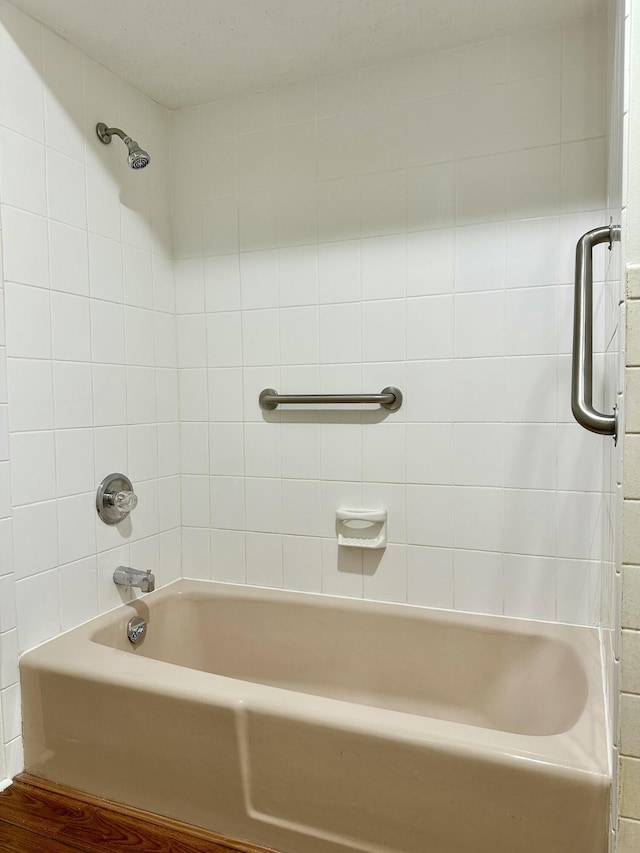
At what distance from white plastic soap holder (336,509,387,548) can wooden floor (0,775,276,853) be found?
35.2 inches

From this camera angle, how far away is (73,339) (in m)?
1.80

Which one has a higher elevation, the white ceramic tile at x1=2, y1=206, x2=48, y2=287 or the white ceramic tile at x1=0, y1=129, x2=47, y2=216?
the white ceramic tile at x1=0, y1=129, x2=47, y2=216

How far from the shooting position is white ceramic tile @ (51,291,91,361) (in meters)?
1.74

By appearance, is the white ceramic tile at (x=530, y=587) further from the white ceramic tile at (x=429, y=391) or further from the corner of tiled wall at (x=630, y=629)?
the corner of tiled wall at (x=630, y=629)

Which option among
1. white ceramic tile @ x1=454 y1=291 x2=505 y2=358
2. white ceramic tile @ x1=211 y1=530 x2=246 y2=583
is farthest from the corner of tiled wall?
white ceramic tile @ x1=211 y1=530 x2=246 y2=583

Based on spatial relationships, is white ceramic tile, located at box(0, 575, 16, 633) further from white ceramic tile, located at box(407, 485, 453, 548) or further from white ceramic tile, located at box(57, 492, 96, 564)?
white ceramic tile, located at box(407, 485, 453, 548)

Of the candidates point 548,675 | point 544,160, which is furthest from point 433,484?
point 544,160

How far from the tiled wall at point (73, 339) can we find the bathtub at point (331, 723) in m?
0.16

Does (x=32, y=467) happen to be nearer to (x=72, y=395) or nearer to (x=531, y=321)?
(x=72, y=395)

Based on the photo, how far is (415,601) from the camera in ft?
6.42

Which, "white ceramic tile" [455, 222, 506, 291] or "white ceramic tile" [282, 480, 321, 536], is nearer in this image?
"white ceramic tile" [455, 222, 506, 291]

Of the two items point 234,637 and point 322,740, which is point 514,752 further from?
point 234,637

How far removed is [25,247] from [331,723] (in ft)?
4.87

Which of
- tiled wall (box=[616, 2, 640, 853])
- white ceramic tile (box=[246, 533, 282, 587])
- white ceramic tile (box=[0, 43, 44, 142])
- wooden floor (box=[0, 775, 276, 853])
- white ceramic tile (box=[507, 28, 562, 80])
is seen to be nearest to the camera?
tiled wall (box=[616, 2, 640, 853])
